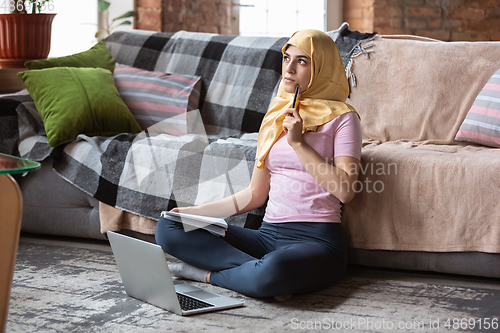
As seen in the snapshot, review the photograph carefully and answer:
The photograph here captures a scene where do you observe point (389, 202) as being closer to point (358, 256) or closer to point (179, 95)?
point (358, 256)

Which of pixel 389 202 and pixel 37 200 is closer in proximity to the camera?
pixel 389 202

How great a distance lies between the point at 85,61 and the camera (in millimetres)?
2592

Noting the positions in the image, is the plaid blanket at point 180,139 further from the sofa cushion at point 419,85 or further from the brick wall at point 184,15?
the brick wall at point 184,15

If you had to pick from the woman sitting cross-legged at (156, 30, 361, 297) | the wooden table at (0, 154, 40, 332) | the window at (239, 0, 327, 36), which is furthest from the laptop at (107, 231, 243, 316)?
the window at (239, 0, 327, 36)

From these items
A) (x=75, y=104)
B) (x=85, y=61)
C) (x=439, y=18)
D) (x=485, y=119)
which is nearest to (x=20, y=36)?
(x=85, y=61)


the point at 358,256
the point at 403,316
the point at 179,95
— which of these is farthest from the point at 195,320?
the point at 179,95

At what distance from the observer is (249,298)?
154cm

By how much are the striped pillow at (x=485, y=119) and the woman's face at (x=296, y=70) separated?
730mm

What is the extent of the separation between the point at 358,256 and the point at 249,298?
0.44 meters

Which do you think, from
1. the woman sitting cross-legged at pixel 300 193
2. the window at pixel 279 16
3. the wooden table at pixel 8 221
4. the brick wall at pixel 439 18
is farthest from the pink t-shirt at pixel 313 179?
the window at pixel 279 16

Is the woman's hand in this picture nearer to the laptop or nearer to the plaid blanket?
the plaid blanket

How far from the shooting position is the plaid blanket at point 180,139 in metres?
1.96

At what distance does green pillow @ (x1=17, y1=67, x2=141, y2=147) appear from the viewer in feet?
7.18

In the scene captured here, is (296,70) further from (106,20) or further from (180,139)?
(106,20)
